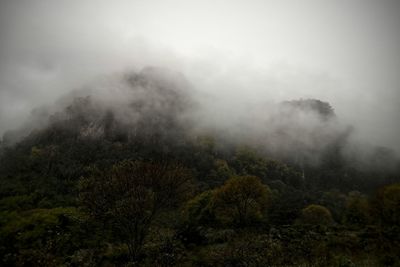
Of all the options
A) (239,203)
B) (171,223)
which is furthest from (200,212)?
(239,203)

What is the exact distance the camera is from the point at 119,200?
82.4 feet

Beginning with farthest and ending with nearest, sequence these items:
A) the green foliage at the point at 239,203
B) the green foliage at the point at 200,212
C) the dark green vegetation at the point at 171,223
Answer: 1. the green foliage at the point at 200,212
2. the green foliage at the point at 239,203
3. the dark green vegetation at the point at 171,223

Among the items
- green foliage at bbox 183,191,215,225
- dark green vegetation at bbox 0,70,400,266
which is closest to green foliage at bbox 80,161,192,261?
dark green vegetation at bbox 0,70,400,266

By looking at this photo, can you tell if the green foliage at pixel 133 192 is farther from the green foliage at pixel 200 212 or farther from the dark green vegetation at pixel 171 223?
the green foliage at pixel 200 212

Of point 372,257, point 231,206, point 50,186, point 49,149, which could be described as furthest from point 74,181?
point 372,257

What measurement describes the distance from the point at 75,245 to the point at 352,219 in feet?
213

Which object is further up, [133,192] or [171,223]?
[133,192]

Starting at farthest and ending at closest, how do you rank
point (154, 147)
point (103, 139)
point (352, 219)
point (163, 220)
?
point (103, 139), point (154, 147), point (352, 219), point (163, 220)

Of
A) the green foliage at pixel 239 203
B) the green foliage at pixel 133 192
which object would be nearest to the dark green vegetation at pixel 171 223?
the green foliage at pixel 133 192

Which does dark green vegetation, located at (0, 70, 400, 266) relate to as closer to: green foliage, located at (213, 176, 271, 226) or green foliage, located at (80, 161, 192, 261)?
green foliage, located at (80, 161, 192, 261)

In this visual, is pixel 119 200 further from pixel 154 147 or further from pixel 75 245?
pixel 154 147

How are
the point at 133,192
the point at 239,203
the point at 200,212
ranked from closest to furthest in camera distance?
1. the point at 133,192
2. the point at 239,203
3. the point at 200,212

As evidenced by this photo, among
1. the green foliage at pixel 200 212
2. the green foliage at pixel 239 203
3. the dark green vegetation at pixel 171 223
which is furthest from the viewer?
the green foliage at pixel 200 212

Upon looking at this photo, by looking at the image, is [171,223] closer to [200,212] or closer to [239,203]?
[200,212]
